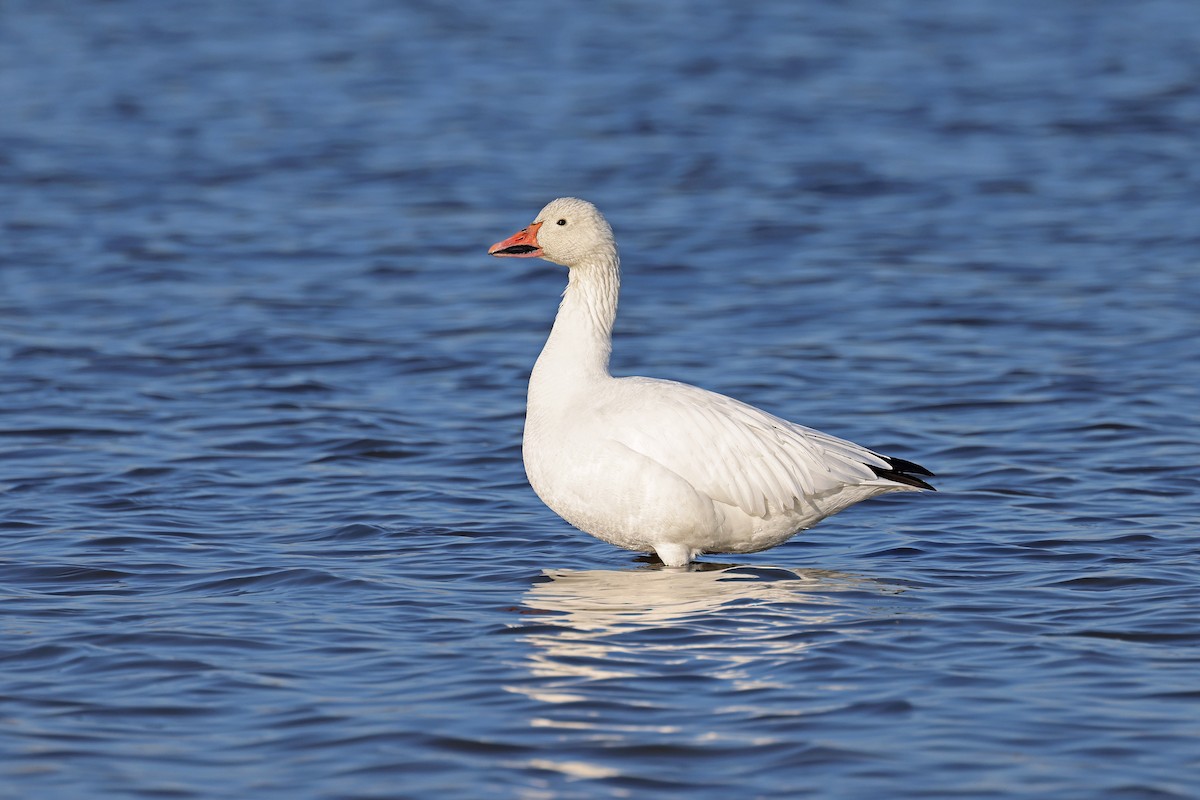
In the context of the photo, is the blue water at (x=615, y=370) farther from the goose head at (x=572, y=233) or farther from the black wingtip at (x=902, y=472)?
the goose head at (x=572, y=233)

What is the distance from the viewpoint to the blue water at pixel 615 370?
20.6 ft

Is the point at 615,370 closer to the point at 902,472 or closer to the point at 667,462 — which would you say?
the point at 902,472

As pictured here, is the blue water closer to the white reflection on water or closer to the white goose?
the white reflection on water

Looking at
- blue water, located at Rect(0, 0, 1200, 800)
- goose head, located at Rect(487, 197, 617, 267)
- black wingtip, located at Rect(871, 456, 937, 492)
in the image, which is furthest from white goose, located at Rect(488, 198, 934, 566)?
blue water, located at Rect(0, 0, 1200, 800)

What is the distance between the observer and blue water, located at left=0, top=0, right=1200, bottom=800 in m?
6.27

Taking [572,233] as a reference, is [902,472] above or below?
below

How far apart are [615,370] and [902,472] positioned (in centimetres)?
457

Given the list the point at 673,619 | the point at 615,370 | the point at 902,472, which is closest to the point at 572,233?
the point at 902,472

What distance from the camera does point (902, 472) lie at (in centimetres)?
847

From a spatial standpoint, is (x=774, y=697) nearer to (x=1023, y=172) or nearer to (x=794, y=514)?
(x=794, y=514)

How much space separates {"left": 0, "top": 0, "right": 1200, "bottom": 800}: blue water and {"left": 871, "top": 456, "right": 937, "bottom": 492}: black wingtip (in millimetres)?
461

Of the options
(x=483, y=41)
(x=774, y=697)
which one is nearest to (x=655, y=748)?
(x=774, y=697)

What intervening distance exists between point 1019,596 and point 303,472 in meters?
4.58

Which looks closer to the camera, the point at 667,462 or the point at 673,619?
the point at 673,619
